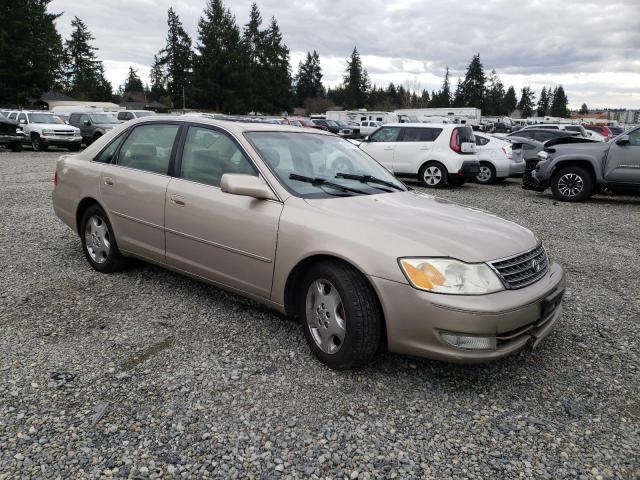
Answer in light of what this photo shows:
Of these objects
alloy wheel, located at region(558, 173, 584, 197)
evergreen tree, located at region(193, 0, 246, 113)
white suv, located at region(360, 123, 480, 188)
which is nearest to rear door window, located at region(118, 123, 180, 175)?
white suv, located at region(360, 123, 480, 188)

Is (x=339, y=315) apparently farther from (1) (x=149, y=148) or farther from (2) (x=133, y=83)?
(2) (x=133, y=83)

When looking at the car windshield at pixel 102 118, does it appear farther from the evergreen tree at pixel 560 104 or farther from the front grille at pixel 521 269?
the evergreen tree at pixel 560 104

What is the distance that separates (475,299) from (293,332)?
153cm

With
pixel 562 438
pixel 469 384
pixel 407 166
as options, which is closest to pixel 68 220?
pixel 469 384

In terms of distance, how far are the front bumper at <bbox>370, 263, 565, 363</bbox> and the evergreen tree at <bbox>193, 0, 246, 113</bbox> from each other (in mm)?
63674

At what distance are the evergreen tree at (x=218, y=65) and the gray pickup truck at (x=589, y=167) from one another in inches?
2228

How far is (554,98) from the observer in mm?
140375

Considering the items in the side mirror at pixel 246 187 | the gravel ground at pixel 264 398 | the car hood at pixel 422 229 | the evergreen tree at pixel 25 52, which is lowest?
the gravel ground at pixel 264 398

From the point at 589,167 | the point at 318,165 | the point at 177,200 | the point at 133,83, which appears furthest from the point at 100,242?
the point at 133,83

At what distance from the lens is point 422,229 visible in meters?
3.08

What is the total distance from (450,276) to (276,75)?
7466 cm

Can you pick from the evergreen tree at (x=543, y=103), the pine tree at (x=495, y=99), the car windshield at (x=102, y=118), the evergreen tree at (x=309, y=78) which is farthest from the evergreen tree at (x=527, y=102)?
the car windshield at (x=102, y=118)

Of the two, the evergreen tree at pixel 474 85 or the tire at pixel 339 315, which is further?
the evergreen tree at pixel 474 85

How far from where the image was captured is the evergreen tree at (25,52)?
42156 mm
